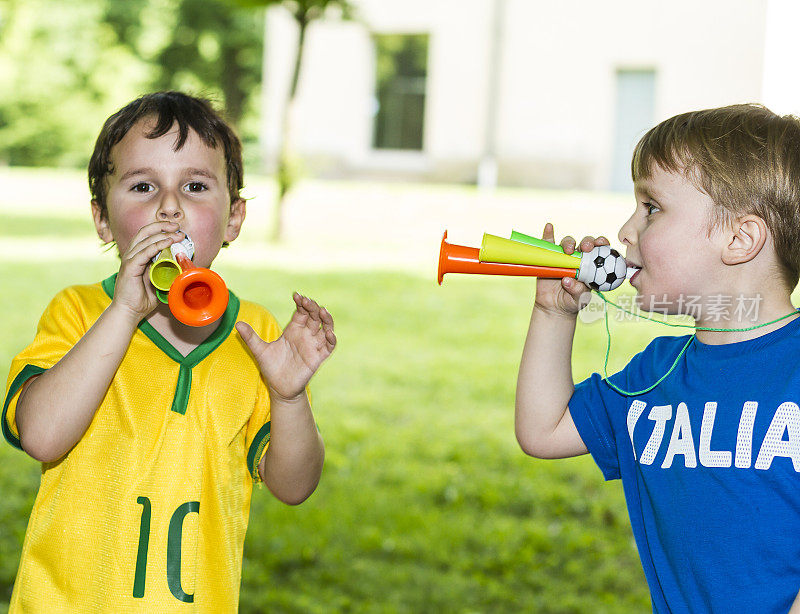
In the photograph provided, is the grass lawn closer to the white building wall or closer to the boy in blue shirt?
the boy in blue shirt

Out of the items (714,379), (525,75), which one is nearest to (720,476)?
(714,379)

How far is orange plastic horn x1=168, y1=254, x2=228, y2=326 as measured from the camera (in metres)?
1.60

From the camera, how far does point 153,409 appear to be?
177 centimetres

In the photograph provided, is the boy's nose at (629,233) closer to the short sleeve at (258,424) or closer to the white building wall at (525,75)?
the short sleeve at (258,424)

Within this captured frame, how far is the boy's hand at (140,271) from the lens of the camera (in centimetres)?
166

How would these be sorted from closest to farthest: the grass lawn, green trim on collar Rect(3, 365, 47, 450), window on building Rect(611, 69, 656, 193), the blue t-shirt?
the blue t-shirt < green trim on collar Rect(3, 365, 47, 450) < the grass lawn < window on building Rect(611, 69, 656, 193)

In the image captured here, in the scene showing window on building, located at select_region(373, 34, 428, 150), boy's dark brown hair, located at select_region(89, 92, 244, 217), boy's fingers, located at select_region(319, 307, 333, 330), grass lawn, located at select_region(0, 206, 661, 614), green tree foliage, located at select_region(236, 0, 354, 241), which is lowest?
grass lawn, located at select_region(0, 206, 661, 614)

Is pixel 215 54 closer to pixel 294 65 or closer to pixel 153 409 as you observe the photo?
pixel 294 65

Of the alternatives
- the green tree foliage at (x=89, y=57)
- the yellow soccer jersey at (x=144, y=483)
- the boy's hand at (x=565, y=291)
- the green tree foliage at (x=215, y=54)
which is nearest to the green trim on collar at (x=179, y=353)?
the yellow soccer jersey at (x=144, y=483)

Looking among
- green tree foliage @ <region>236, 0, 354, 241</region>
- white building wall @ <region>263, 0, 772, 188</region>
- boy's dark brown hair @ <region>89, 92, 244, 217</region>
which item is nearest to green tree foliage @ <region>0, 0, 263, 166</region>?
white building wall @ <region>263, 0, 772, 188</region>

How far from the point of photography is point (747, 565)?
1596mm

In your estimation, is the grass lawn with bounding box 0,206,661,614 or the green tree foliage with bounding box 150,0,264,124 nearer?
the grass lawn with bounding box 0,206,661,614

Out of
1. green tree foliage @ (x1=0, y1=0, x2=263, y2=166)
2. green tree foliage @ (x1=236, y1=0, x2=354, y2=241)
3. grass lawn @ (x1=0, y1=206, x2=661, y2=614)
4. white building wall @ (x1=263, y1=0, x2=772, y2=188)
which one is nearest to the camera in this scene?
grass lawn @ (x1=0, y1=206, x2=661, y2=614)

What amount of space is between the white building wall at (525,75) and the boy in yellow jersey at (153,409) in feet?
37.1
